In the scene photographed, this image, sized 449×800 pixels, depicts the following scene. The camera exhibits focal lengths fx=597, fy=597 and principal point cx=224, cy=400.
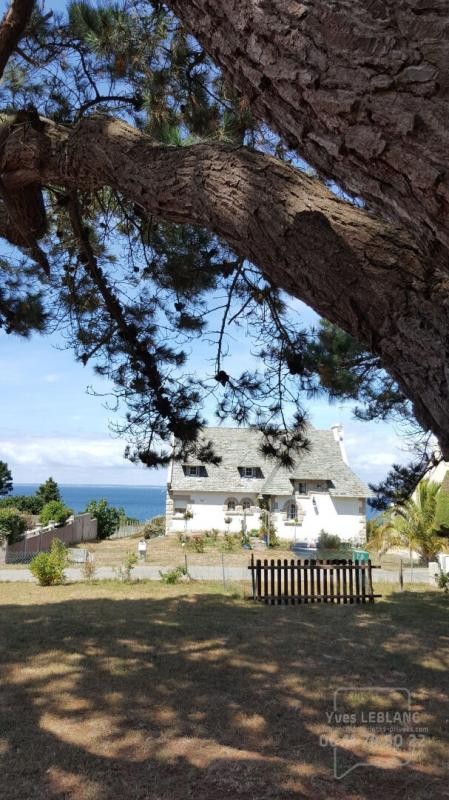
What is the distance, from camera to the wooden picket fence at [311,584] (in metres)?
12.0

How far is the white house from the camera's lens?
2803 centimetres

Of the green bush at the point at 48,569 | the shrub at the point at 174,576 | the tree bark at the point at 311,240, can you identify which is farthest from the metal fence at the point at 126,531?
the tree bark at the point at 311,240

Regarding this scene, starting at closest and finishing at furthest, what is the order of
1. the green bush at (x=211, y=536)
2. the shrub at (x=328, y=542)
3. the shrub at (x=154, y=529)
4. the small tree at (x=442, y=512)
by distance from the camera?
1. the small tree at (x=442, y=512)
2. the shrub at (x=328, y=542)
3. the green bush at (x=211, y=536)
4. the shrub at (x=154, y=529)

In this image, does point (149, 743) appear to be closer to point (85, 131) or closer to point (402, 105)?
point (85, 131)

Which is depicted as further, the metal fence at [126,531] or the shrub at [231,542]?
the metal fence at [126,531]

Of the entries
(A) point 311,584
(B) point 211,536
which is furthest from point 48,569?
(B) point 211,536

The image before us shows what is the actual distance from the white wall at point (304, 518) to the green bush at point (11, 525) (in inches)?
351

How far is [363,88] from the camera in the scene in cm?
145

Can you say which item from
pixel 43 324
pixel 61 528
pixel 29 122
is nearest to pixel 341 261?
pixel 29 122

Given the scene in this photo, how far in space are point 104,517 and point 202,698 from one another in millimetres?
25939

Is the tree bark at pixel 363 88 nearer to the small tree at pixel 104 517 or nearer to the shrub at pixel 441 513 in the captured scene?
the shrub at pixel 441 513

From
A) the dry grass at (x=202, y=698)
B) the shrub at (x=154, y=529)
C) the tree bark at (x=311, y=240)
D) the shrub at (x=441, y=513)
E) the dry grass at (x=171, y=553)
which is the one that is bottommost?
the dry grass at (x=202, y=698)

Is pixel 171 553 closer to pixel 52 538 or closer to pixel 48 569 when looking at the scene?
pixel 52 538

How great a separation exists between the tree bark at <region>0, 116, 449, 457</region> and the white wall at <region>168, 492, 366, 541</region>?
2608 centimetres
